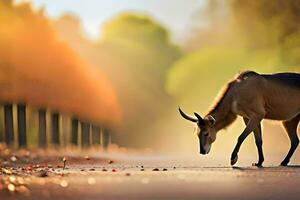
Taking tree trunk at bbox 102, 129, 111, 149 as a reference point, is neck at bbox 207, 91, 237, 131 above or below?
below

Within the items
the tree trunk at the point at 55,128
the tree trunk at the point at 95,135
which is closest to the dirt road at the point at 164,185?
the tree trunk at the point at 55,128

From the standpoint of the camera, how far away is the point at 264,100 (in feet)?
55.5

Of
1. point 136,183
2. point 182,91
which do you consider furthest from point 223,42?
point 136,183

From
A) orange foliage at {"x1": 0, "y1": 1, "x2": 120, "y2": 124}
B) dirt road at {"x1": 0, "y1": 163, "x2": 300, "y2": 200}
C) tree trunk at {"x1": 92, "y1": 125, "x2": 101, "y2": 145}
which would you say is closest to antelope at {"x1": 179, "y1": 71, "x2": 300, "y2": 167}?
dirt road at {"x1": 0, "y1": 163, "x2": 300, "y2": 200}

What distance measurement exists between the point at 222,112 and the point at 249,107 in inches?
21.4

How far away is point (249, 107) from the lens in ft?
54.1

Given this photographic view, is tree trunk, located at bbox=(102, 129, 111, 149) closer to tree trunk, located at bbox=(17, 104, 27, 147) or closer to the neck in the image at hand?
tree trunk, located at bbox=(17, 104, 27, 147)

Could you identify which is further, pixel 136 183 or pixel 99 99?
pixel 99 99

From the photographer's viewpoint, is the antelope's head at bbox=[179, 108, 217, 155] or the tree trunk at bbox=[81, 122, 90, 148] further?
the tree trunk at bbox=[81, 122, 90, 148]

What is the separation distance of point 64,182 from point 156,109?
1789 inches

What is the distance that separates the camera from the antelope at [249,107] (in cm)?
1639

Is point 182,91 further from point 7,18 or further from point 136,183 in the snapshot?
point 136,183

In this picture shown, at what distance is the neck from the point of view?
16641mm

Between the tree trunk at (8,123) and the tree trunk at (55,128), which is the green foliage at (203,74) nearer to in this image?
the tree trunk at (55,128)
